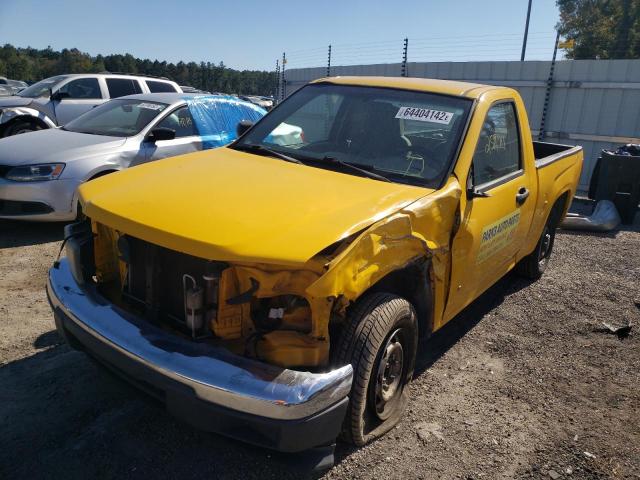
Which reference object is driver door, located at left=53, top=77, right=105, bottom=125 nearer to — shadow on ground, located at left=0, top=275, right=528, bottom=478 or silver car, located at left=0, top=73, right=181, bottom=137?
silver car, located at left=0, top=73, right=181, bottom=137

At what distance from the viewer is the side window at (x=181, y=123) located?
6.91 m

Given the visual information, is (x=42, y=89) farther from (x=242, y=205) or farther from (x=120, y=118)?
(x=242, y=205)

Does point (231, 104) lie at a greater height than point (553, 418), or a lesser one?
greater

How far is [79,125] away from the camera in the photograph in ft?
22.9

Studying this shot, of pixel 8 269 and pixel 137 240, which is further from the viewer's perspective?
pixel 8 269

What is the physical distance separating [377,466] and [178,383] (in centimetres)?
114

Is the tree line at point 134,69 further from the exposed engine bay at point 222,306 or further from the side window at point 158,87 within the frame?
the exposed engine bay at point 222,306

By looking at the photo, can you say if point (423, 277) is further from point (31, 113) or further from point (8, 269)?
point (31, 113)

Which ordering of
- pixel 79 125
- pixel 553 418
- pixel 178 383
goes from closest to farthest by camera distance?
pixel 178 383, pixel 553 418, pixel 79 125

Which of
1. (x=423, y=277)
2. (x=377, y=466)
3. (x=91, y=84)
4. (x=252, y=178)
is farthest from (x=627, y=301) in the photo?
(x=91, y=84)

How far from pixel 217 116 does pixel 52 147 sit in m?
2.25

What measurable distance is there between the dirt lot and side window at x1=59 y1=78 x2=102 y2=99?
7.29m

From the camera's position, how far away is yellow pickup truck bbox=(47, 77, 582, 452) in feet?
7.23

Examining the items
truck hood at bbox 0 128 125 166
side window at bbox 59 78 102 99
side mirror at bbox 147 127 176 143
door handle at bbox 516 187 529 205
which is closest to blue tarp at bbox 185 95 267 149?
side mirror at bbox 147 127 176 143
